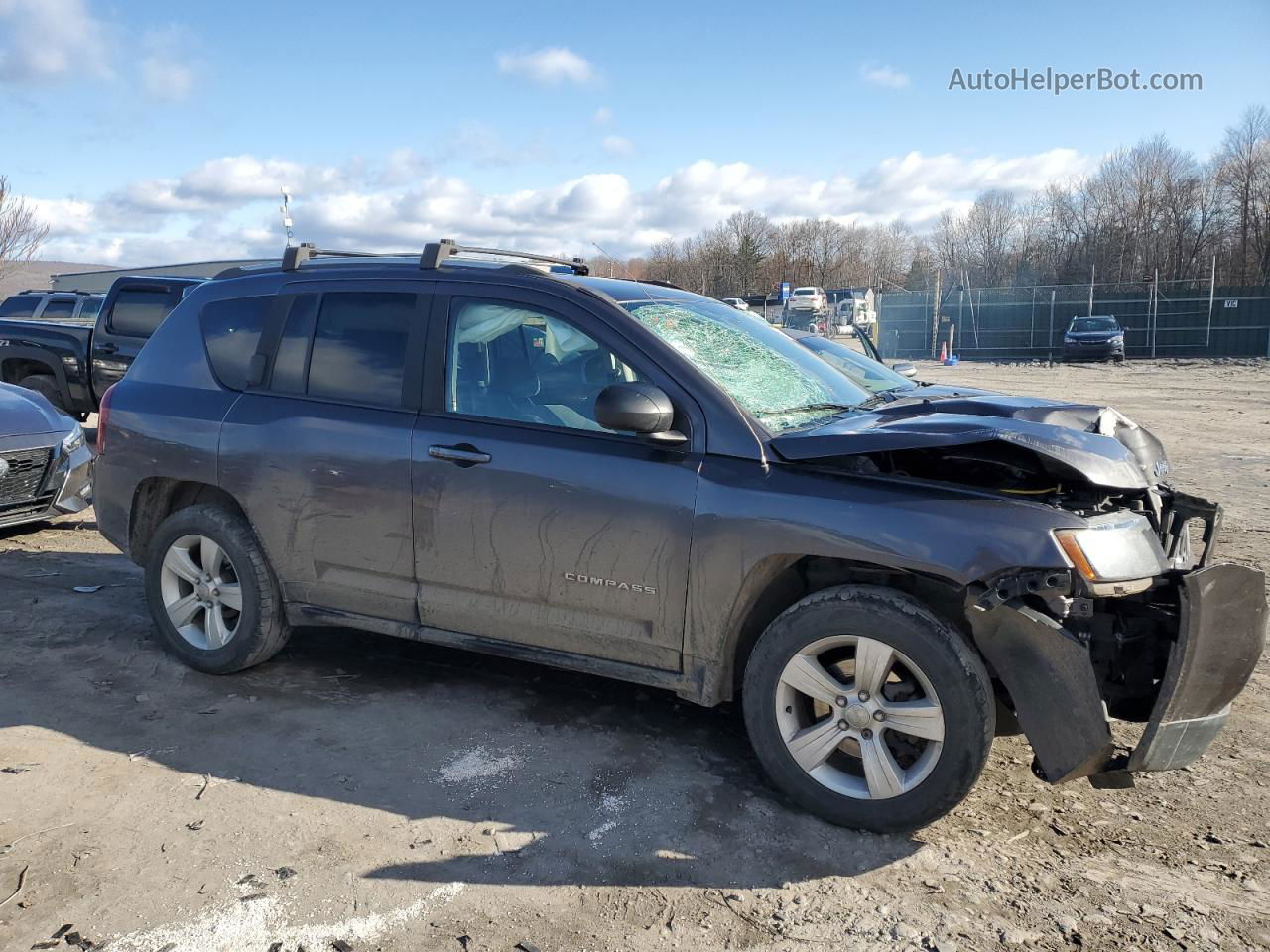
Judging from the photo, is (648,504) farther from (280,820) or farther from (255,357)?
(255,357)

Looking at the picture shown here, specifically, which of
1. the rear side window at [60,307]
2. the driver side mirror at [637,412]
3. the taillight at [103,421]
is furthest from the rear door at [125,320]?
the driver side mirror at [637,412]

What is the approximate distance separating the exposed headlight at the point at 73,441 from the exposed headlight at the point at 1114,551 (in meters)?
7.10

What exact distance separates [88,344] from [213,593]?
31.4 ft

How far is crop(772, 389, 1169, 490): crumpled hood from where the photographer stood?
3211 mm

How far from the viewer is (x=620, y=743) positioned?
4062 millimetres

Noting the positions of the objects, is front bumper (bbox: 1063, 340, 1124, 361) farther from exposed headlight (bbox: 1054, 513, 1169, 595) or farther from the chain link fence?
exposed headlight (bbox: 1054, 513, 1169, 595)

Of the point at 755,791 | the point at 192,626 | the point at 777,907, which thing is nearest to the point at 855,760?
the point at 755,791

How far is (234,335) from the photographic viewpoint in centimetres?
480

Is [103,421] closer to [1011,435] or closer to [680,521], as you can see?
[680,521]

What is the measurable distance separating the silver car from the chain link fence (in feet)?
111

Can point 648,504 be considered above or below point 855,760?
above

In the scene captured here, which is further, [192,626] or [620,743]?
[192,626]

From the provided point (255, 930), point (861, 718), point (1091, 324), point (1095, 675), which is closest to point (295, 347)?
point (255, 930)

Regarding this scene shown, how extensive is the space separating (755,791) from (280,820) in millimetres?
1706
